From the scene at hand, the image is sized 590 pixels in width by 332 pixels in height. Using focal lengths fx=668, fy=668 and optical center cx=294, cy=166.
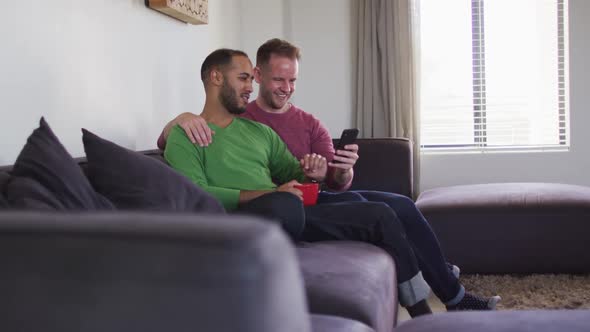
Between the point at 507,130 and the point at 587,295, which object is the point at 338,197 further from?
the point at 507,130

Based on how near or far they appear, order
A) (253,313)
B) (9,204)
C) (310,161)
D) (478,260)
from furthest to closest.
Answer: (478,260) → (310,161) → (9,204) → (253,313)

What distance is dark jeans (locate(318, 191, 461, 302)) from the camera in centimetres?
231

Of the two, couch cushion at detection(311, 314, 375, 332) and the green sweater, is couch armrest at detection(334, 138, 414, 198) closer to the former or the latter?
the green sweater

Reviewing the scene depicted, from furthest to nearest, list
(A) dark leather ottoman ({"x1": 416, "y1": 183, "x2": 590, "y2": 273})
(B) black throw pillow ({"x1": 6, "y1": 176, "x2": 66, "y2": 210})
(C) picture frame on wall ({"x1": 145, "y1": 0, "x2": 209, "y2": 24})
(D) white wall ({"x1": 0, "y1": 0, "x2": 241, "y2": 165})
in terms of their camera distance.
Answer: (A) dark leather ottoman ({"x1": 416, "y1": 183, "x2": 590, "y2": 273}), (C) picture frame on wall ({"x1": 145, "y1": 0, "x2": 209, "y2": 24}), (D) white wall ({"x1": 0, "y1": 0, "x2": 241, "y2": 165}), (B) black throw pillow ({"x1": 6, "y1": 176, "x2": 66, "y2": 210})

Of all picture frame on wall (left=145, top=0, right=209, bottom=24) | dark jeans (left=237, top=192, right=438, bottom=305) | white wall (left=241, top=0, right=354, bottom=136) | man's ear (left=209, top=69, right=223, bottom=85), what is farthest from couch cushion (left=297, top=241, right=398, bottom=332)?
white wall (left=241, top=0, right=354, bottom=136)

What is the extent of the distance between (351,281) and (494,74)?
361 cm

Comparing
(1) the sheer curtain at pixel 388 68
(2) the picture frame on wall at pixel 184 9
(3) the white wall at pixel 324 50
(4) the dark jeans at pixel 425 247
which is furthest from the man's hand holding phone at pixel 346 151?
(3) the white wall at pixel 324 50

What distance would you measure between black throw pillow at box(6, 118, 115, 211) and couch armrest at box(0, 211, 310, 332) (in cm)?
65

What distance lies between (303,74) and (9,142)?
313cm

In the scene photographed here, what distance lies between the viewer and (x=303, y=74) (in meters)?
4.83

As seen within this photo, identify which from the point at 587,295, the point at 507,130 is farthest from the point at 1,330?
the point at 507,130

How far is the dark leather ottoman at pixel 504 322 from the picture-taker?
1208 mm

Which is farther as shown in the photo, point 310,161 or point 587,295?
point 587,295

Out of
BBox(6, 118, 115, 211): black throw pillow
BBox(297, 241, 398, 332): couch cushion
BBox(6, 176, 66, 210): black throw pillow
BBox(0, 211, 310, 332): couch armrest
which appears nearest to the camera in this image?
BBox(0, 211, 310, 332): couch armrest
